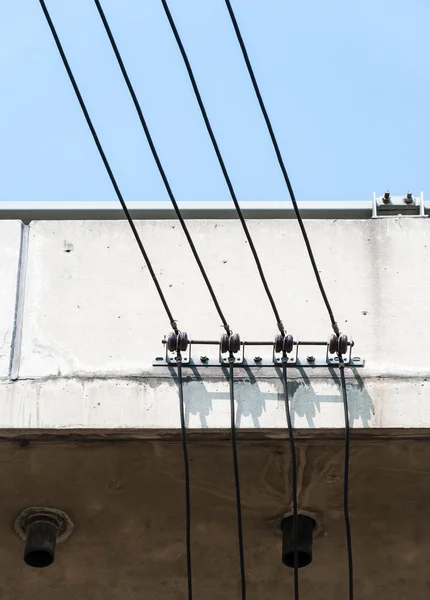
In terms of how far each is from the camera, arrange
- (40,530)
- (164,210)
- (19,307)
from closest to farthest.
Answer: (19,307) → (40,530) → (164,210)

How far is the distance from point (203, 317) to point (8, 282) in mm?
1047

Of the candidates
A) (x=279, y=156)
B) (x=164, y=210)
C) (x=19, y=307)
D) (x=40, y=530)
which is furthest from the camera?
(x=164, y=210)

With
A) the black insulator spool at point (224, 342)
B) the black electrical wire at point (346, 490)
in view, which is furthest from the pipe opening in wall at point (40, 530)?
the black electrical wire at point (346, 490)

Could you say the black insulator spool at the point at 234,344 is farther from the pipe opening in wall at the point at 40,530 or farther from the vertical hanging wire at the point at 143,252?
the pipe opening in wall at the point at 40,530

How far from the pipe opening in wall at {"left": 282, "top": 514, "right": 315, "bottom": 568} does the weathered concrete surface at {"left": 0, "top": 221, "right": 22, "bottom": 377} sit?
1.71 meters

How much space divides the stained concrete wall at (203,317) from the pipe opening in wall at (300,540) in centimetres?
80

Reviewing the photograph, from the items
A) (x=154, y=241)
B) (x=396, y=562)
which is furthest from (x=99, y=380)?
(x=396, y=562)

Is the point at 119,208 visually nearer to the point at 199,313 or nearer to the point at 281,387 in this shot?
the point at 199,313

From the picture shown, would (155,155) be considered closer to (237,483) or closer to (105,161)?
(105,161)

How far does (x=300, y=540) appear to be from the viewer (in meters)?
7.45

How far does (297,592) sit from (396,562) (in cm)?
80

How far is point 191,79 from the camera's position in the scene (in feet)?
21.7

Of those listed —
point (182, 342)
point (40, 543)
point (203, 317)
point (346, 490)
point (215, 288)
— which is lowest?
point (40, 543)

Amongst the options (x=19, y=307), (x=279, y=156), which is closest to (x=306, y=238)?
(x=279, y=156)
